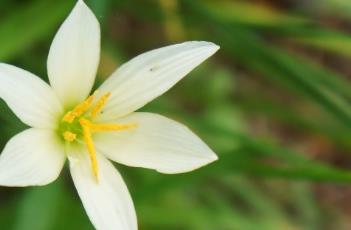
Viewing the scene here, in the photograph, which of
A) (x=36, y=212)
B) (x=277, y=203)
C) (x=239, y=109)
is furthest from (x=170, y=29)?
(x=36, y=212)

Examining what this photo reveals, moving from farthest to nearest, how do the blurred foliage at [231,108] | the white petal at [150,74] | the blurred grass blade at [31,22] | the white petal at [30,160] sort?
the blurred grass blade at [31,22] < the blurred foliage at [231,108] < the white petal at [150,74] < the white petal at [30,160]

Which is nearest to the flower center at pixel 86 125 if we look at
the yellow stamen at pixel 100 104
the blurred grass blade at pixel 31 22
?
the yellow stamen at pixel 100 104

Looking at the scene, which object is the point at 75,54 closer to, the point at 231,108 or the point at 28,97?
the point at 28,97

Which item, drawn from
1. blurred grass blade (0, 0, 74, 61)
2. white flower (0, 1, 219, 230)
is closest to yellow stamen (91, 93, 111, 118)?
white flower (0, 1, 219, 230)

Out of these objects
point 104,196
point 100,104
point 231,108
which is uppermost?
point 100,104

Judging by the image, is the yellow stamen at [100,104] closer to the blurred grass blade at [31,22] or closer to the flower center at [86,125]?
the flower center at [86,125]

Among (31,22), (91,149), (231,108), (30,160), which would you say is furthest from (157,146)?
(231,108)
